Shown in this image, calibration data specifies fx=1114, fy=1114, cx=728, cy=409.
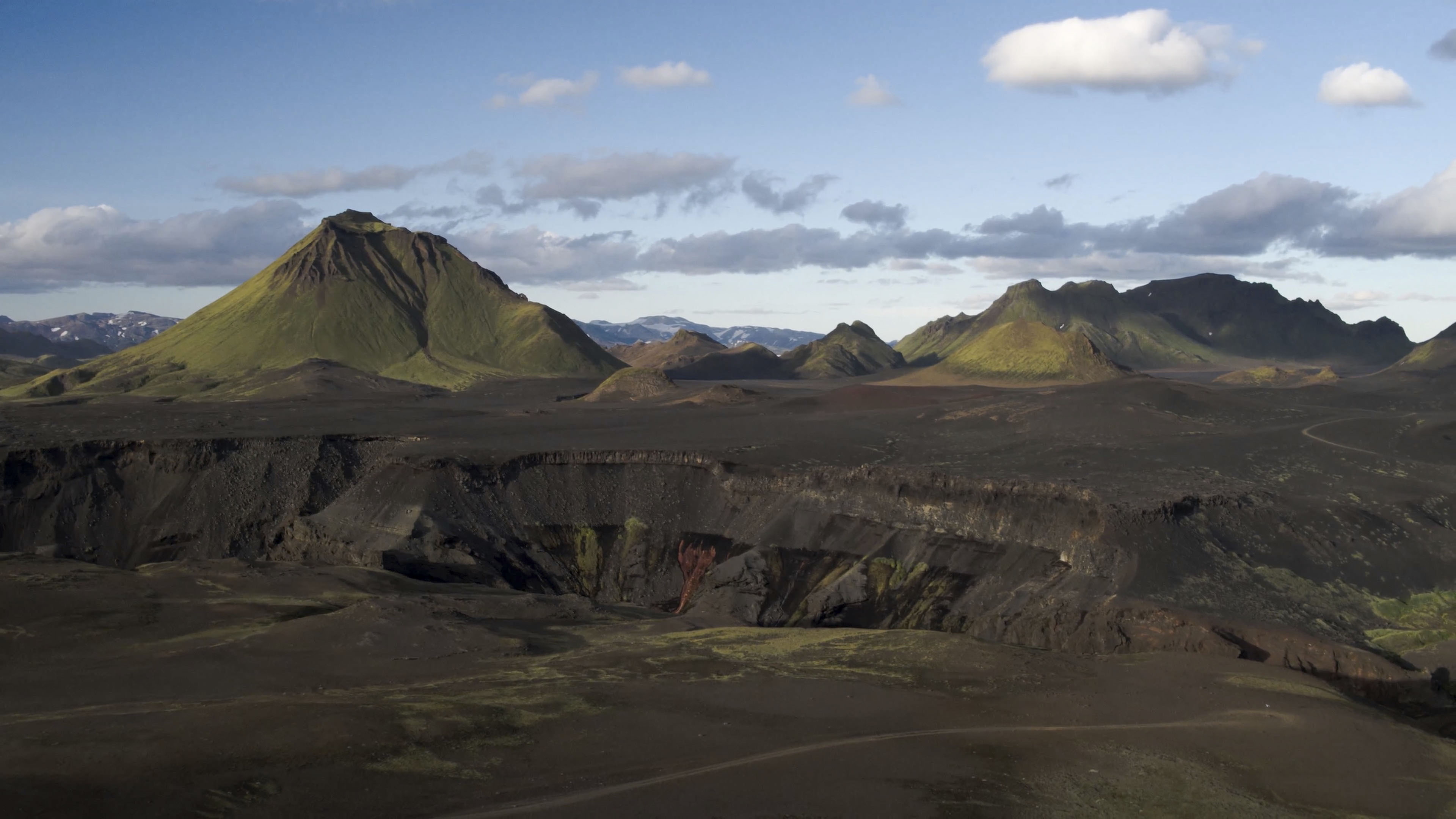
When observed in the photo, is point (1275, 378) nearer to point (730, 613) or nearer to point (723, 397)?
point (723, 397)

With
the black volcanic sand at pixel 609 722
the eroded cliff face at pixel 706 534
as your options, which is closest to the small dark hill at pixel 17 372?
the eroded cliff face at pixel 706 534

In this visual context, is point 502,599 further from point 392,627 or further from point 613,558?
point 613,558

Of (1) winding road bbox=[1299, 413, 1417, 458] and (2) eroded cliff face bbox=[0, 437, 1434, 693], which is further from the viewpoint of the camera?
(1) winding road bbox=[1299, 413, 1417, 458]

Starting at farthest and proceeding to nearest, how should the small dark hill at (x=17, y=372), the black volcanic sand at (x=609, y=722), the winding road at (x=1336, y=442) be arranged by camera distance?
1. the small dark hill at (x=17, y=372)
2. the winding road at (x=1336, y=442)
3. the black volcanic sand at (x=609, y=722)

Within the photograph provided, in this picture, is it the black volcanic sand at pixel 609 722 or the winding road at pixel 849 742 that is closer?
the winding road at pixel 849 742

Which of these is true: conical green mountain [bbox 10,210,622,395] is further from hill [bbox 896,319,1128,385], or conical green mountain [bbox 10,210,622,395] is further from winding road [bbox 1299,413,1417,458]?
winding road [bbox 1299,413,1417,458]

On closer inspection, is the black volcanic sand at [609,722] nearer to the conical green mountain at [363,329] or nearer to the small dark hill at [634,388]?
the small dark hill at [634,388]

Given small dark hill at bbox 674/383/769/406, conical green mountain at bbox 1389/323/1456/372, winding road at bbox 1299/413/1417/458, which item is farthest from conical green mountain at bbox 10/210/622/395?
conical green mountain at bbox 1389/323/1456/372

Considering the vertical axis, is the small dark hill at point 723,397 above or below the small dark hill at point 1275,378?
below
